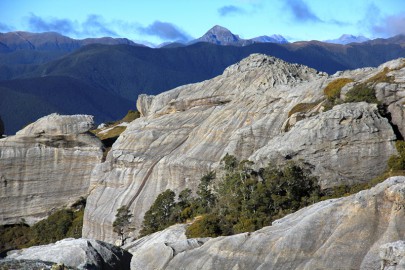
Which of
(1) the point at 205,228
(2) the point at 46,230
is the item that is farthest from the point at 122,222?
(2) the point at 46,230

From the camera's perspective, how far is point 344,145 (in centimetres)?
4841

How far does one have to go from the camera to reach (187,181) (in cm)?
6162

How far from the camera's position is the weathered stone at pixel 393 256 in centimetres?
2517

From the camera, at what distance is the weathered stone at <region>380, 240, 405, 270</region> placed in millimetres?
25172

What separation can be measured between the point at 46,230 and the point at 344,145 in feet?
132

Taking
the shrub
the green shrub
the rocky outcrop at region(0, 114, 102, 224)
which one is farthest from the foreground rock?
the rocky outcrop at region(0, 114, 102, 224)

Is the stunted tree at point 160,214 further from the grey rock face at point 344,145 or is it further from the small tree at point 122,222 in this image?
the grey rock face at point 344,145

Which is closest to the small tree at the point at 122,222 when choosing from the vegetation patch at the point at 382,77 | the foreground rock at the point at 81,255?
the foreground rock at the point at 81,255

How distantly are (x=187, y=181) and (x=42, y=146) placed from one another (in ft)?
83.1

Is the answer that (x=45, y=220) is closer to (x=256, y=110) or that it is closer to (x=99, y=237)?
(x=99, y=237)

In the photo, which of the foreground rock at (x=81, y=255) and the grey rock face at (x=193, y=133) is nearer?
the foreground rock at (x=81, y=255)

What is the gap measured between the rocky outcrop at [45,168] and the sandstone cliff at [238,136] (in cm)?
701

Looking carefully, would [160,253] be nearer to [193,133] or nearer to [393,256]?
[393,256]

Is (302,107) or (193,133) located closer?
(302,107)
